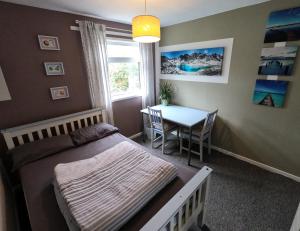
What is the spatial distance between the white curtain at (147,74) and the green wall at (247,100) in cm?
71

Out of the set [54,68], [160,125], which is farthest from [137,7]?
[160,125]

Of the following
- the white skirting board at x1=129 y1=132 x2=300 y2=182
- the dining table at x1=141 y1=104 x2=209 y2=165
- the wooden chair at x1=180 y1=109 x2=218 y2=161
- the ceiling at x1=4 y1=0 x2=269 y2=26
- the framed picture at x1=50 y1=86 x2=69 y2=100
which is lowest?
the white skirting board at x1=129 y1=132 x2=300 y2=182

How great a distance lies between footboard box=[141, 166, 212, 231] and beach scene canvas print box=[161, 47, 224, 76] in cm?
192

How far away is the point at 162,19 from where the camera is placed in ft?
8.73

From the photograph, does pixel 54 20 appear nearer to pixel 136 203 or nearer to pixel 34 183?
pixel 34 183

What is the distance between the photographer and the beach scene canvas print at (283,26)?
5.82ft

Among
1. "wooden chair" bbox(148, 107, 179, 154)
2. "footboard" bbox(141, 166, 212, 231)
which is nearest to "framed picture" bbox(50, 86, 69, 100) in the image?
"wooden chair" bbox(148, 107, 179, 154)

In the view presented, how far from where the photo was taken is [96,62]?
2.49 m

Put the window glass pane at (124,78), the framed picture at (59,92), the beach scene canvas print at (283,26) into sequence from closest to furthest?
the beach scene canvas print at (283,26)
the framed picture at (59,92)
the window glass pane at (124,78)

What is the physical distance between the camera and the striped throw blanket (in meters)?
1.01

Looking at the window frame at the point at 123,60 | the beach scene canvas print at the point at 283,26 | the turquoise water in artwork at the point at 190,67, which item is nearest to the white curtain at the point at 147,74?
the window frame at the point at 123,60

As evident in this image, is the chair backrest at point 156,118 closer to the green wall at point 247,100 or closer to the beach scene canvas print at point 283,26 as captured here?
the green wall at point 247,100

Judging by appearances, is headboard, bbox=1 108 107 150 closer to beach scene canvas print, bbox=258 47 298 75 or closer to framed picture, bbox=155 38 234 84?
framed picture, bbox=155 38 234 84

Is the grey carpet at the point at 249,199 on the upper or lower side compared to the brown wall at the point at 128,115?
lower
